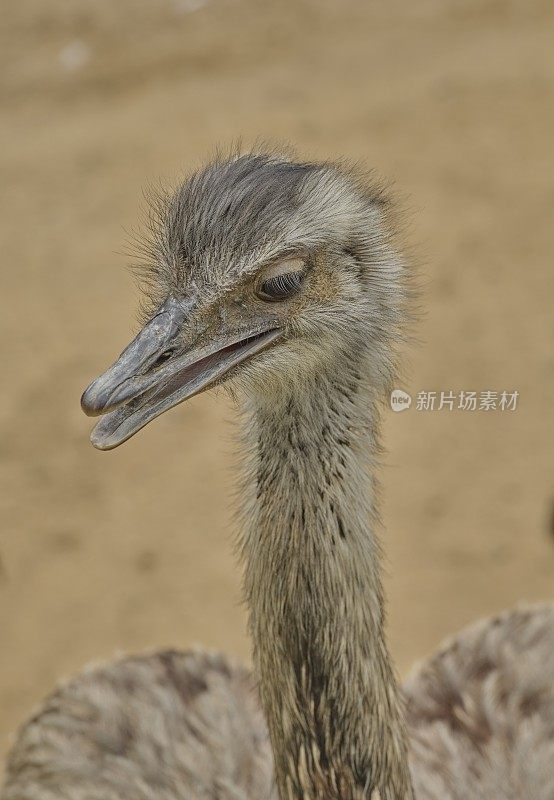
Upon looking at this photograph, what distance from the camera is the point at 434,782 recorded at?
7.75ft

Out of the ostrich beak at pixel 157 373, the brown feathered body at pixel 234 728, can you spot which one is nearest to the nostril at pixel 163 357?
the ostrich beak at pixel 157 373

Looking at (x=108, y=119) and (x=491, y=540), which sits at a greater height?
(x=108, y=119)

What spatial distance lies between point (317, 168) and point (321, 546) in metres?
0.61

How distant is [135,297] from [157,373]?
3.73 m

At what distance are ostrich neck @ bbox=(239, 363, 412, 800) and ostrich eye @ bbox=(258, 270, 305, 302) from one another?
0.46ft

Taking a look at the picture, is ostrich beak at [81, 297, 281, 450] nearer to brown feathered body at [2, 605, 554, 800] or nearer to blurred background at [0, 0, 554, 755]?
blurred background at [0, 0, 554, 755]

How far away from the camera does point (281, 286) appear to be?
1828mm

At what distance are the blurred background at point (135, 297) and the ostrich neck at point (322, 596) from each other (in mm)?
327

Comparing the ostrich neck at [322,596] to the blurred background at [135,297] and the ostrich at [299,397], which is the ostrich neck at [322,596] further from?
the blurred background at [135,297]

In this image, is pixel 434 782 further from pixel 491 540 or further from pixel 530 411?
pixel 530 411

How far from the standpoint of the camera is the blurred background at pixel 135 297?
3986mm

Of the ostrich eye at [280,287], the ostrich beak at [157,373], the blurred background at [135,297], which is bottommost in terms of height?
the ostrich beak at [157,373]

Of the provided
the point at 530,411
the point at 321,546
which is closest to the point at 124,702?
the point at 321,546

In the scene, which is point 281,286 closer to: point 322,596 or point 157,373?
point 157,373
